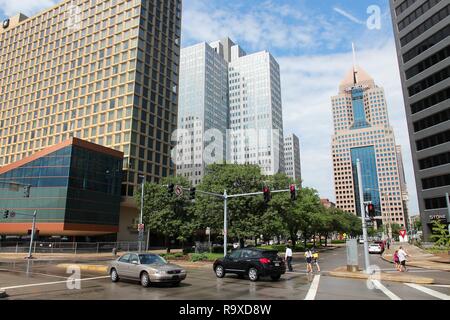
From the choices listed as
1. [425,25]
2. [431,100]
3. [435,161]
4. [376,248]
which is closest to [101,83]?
[376,248]

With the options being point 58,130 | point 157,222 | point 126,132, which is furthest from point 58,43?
point 157,222

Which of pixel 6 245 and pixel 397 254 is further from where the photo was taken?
pixel 6 245

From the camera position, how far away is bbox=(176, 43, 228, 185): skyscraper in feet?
503

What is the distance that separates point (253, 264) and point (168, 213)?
24.3 m

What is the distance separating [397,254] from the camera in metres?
23.5

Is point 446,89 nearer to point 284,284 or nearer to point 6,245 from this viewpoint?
point 284,284

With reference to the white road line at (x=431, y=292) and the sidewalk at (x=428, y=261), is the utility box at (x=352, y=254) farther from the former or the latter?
the sidewalk at (x=428, y=261)

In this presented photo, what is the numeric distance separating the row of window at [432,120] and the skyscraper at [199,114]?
9546 centimetres

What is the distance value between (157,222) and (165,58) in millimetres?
58616

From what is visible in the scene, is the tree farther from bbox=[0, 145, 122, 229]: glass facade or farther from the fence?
bbox=[0, 145, 122, 229]: glass facade

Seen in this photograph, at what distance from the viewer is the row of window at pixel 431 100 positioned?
62.0 m

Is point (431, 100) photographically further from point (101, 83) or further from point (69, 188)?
point (101, 83)

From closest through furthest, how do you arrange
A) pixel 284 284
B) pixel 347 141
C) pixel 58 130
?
pixel 284 284 < pixel 58 130 < pixel 347 141

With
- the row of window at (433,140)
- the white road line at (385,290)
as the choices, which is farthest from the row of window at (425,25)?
the white road line at (385,290)
